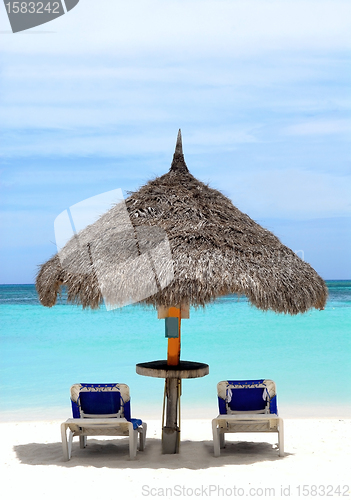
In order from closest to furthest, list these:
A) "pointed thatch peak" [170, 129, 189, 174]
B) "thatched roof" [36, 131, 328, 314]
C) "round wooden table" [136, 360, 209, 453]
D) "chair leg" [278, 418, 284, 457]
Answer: "thatched roof" [36, 131, 328, 314] < "chair leg" [278, 418, 284, 457] < "round wooden table" [136, 360, 209, 453] < "pointed thatch peak" [170, 129, 189, 174]

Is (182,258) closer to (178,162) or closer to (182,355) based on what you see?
(178,162)

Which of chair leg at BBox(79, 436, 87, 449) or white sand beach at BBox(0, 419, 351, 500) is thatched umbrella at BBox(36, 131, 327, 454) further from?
chair leg at BBox(79, 436, 87, 449)

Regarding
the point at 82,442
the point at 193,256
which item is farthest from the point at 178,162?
the point at 82,442

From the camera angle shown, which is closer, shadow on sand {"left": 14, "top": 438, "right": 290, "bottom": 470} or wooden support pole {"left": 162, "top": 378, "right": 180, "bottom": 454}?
shadow on sand {"left": 14, "top": 438, "right": 290, "bottom": 470}

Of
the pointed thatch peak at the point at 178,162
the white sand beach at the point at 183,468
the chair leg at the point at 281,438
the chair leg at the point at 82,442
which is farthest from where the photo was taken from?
the pointed thatch peak at the point at 178,162

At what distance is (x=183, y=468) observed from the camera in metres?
4.23

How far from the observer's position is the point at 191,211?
15.4ft

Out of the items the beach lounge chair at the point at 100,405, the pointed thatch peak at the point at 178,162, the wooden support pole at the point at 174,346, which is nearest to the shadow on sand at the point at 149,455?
the beach lounge chair at the point at 100,405

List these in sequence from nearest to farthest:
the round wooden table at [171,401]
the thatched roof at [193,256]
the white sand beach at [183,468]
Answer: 1. the white sand beach at [183,468]
2. the thatched roof at [193,256]
3. the round wooden table at [171,401]

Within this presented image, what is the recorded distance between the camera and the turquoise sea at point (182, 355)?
8.33 metres

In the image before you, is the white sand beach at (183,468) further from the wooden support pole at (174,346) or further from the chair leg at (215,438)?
the wooden support pole at (174,346)

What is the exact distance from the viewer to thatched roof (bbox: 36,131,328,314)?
413cm

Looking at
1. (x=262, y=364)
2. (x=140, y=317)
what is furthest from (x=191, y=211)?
(x=140, y=317)

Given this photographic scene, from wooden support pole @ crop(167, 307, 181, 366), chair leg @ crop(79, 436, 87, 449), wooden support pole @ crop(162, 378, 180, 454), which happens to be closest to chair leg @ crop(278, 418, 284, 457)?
wooden support pole @ crop(162, 378, 180, 454)
